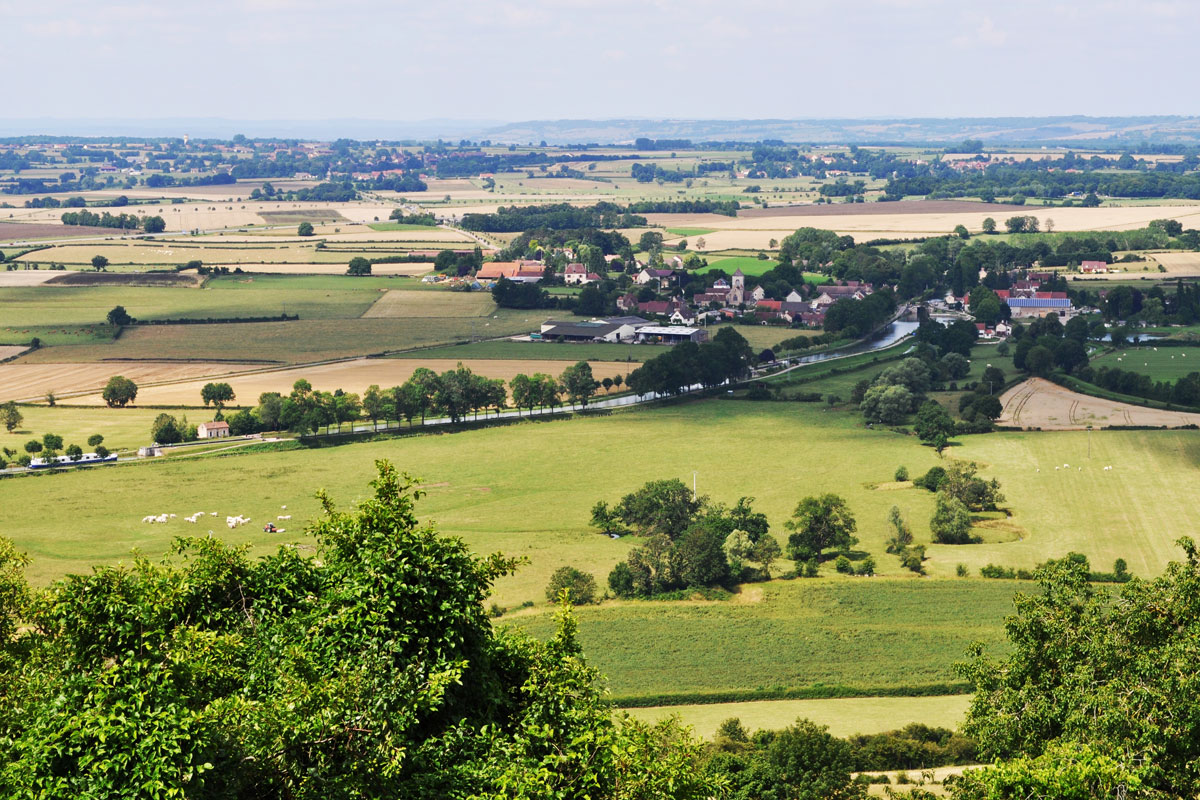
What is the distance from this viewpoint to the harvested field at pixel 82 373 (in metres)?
80.1

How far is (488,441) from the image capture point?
69.6 m

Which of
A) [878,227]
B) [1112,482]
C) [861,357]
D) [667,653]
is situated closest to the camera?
[667,653]

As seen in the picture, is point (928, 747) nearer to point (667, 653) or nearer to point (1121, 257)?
point (667, 653)

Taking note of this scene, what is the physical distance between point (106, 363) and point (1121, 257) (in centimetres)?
11201

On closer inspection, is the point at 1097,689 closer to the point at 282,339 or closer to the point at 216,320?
the point at 282,339

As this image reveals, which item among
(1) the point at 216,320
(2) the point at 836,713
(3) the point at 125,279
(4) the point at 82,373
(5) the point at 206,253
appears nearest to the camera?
(2) the point at 836,713

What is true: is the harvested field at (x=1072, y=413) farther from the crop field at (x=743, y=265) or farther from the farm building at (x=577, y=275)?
the farm building at (x=577, y=275)

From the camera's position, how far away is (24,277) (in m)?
127

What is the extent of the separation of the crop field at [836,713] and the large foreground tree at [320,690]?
1932 centimetres

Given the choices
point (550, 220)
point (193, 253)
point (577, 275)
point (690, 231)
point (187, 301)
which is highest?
point (550, 220)

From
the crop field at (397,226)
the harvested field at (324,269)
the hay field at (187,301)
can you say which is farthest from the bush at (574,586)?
the crop field at (397,226)

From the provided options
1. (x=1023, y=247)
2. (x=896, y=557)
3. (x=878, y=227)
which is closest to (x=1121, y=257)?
(x=1023, y=247)

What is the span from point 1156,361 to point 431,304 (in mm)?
62038

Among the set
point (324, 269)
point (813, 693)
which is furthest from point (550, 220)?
point (813, 693)
